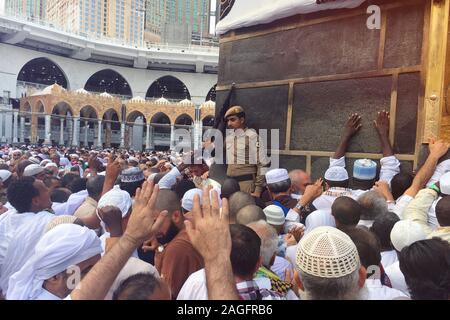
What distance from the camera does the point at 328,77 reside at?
191 inches

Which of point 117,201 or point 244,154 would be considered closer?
point 117,201

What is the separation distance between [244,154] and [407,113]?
1868 mm

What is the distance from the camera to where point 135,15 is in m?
65.0

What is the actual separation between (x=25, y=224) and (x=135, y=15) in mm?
67076

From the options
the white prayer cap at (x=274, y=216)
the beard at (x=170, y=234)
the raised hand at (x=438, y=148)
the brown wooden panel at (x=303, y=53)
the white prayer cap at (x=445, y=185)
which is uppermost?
the brown wooden panel at (x=303, y=53)

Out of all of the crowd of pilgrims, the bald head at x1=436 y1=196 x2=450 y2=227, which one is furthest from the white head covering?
the bald head at x1=436 y1=196 x2=450 y2=227

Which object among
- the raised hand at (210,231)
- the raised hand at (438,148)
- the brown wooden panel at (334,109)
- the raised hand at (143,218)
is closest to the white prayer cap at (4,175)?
the brown wooden panel at (334,109)

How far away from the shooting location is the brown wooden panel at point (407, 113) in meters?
4.12

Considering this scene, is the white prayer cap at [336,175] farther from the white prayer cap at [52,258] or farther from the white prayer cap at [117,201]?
the white prayer cap at [52,258]

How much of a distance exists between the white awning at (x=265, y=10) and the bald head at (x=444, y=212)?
9.05 feet

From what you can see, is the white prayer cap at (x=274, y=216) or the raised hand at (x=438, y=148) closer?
the white prayer cap at (x=274, y=216)

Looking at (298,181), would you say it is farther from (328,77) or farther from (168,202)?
(168,202)

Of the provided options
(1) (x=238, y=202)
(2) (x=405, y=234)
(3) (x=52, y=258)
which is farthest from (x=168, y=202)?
(2) (x=405, y=234)
